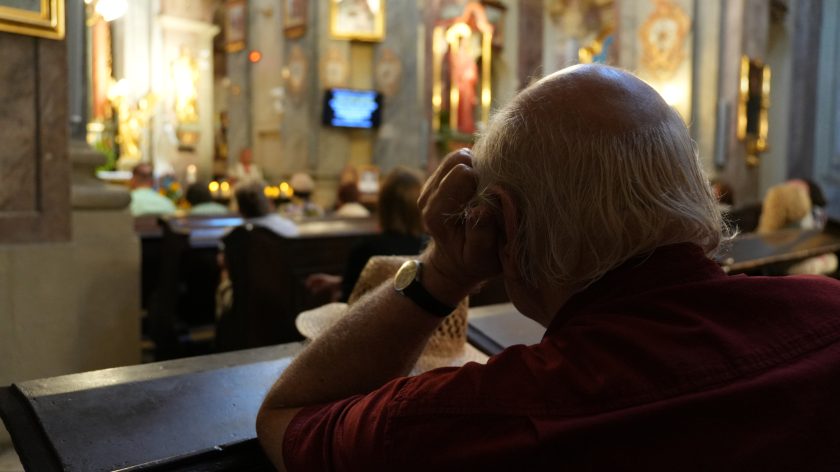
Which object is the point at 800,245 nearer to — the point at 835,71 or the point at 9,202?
the point at 9,202

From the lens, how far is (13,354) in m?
2.93

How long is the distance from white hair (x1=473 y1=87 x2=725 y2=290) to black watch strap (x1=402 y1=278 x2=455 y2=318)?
17 cm

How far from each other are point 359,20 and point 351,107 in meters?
1.47

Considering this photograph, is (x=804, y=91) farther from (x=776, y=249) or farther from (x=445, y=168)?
(x=445, y=168)

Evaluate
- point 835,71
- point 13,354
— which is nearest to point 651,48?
point 835,71

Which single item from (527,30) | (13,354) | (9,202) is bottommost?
(13,354)

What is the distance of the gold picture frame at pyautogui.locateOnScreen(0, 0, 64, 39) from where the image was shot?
2850 mm

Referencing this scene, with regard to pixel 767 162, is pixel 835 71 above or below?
above

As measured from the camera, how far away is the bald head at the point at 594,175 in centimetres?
98

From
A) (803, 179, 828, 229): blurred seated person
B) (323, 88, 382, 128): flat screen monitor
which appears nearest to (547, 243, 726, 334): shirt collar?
(803, 179, 828, 229): blurred seated person

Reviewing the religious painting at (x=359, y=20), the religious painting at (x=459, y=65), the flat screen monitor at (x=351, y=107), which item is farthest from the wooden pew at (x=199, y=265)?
the religious painting at (x=459, y=65)

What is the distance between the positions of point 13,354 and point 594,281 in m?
2.75

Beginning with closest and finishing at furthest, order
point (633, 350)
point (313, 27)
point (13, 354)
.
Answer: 1. point (633, 350)
2. point (13, 354)
3. point (313, 27)

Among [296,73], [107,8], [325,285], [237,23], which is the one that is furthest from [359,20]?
[325,285]
